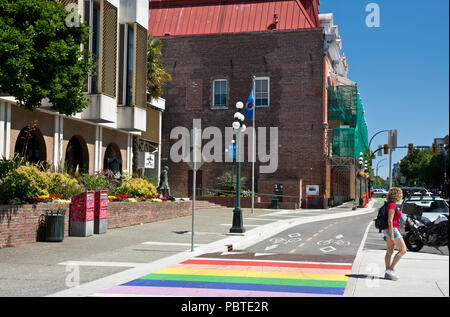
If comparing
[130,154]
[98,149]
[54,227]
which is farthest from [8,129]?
[130,154]

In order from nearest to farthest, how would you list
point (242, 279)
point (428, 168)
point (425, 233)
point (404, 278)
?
point (404, 278)
point (242, 279)
point (425, 233)
point (428, 168)

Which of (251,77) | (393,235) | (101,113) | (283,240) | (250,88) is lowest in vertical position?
(283,240)

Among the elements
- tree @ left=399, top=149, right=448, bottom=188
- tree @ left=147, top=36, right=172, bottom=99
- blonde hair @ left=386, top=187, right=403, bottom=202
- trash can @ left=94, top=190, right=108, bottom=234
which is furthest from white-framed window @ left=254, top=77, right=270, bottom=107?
tree @ left=399, top=149, right=448, bottom=188

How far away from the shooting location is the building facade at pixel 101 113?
23.1 m

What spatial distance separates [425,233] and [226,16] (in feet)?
122

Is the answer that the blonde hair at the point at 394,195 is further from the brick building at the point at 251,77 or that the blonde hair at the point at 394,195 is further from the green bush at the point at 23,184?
the brick building at the point at 251,77

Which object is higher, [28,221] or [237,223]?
[28,221]

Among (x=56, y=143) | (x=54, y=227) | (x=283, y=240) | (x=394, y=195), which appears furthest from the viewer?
(x=56, y=143)

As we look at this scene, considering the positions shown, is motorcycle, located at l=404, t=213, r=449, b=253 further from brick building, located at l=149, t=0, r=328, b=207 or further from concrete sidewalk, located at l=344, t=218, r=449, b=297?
brick building, located at l=149, t=0, r=328, b=207

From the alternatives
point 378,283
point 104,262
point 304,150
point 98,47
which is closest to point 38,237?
point 104,262

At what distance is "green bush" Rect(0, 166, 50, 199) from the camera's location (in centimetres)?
1556

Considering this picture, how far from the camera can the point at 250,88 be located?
44.7 metres

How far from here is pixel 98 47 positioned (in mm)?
26328

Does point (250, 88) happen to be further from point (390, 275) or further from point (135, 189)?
point (390, 275)
